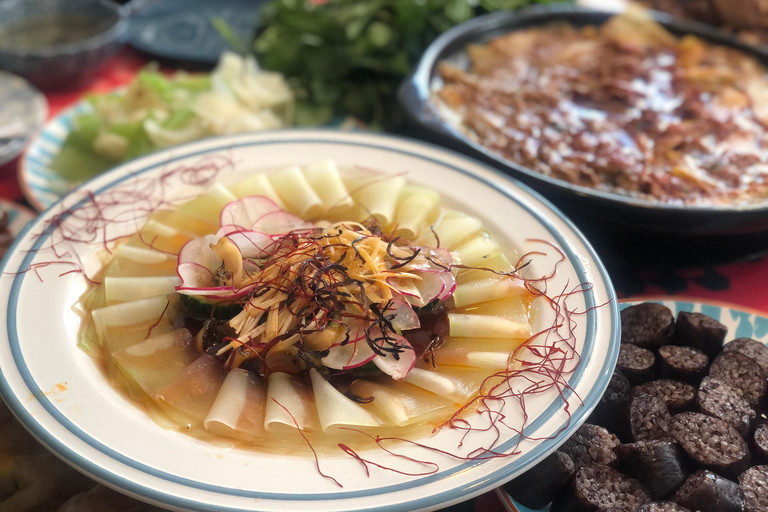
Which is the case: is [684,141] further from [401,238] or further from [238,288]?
[238,288]

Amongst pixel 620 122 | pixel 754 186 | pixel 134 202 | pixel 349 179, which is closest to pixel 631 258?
pixel 754 186

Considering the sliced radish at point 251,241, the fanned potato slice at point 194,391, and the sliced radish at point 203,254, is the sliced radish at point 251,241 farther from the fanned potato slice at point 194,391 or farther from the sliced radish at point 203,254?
the fanned potato slice at point 194,391

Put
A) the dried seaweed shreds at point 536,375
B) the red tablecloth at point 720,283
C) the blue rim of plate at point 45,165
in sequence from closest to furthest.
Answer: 1. the dried seaweed shreds at point 536,375
2. the red tablecloth at point 720,283
3. the blue rim of plate at point 45,165

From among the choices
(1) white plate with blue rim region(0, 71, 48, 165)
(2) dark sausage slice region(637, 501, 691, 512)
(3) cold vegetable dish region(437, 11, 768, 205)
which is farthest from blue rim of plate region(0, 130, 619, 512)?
(1) white plate with blue rim region(0, 71, 48, 165)

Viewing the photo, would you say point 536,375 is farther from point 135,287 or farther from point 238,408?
point 135,287

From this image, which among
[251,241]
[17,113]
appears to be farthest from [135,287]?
[17,113]

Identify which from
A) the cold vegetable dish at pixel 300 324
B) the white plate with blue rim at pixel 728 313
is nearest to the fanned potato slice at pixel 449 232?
the cold vegetable dish at pixel 300 324
